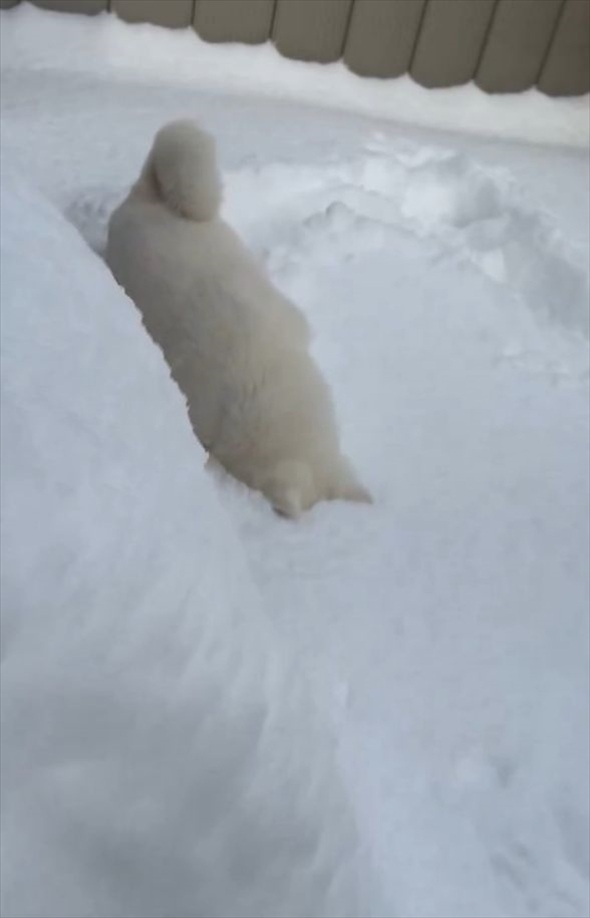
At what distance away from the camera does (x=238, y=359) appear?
1.12 metres

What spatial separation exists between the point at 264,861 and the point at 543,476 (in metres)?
0.86

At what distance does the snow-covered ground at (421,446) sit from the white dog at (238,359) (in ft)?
0.12

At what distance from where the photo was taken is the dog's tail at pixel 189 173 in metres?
1.25

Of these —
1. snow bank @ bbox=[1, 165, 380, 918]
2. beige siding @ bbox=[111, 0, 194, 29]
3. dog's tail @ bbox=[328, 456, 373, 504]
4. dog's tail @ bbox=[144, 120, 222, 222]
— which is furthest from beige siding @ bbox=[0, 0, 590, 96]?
snow bank @ bbox=[1, 165, 380, 918]

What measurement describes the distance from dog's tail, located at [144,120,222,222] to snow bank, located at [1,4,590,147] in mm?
563

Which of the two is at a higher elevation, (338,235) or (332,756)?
(332,756)

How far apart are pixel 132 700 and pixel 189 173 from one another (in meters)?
0.88

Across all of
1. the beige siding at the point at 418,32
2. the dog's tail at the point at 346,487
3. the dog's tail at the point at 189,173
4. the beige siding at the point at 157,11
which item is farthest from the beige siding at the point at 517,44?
the dog's tail at the point at 346,487

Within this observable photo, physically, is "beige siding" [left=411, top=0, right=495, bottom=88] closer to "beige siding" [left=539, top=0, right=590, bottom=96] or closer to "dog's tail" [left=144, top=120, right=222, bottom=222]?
"beige siding" [left=539, top=0, right=590, bottom=96]

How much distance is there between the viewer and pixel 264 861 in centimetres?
48

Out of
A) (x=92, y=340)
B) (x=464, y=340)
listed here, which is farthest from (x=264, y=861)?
(x=464, y=340)

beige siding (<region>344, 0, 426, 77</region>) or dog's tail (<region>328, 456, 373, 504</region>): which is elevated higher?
beige siding (<region>344, 0, 426, 77</region>)

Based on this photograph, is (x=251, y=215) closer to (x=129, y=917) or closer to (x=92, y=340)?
(x=92, y=340)

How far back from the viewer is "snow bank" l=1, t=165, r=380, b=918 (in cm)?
45
